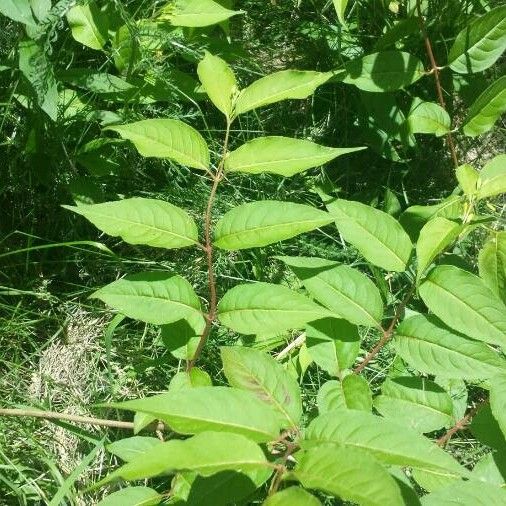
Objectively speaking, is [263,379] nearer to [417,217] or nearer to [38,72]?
[417,217]

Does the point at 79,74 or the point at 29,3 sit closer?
the point at 29,3

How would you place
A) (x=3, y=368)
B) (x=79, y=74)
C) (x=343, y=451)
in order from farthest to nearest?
(x=3, y=368), (x=79, y=74), (x=343, y=451)

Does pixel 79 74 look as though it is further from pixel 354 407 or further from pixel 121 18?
pixel 354 407

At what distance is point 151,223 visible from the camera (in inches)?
55.0

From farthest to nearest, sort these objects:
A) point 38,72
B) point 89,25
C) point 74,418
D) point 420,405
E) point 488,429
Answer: point 89,25
point 38,72
point 74,418
point 420,405
point 488,429

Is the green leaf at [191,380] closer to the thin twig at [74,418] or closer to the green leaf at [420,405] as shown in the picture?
the thin twig at [74,418]

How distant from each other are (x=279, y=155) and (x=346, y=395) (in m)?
0.48

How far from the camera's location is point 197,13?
6.05 ft

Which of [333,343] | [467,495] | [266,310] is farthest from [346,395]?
[467,495]

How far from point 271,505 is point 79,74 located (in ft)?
4.20

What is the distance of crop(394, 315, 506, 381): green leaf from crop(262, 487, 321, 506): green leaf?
0.48 meters

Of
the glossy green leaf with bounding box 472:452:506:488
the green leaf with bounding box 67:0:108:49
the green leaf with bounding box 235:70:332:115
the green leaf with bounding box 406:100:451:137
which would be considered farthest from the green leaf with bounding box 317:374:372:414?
the green leaf with bounding box 67:0:108:49

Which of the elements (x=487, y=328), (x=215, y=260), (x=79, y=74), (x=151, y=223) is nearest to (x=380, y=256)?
(x=487, y=328)

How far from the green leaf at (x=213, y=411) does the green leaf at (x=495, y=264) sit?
0.60 metres
